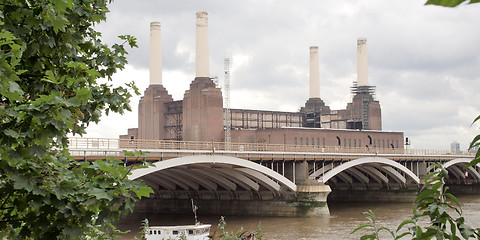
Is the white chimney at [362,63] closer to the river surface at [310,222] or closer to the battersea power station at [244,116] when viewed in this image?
the battersea power station at [244,116]

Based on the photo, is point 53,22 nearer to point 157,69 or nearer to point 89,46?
point 89,46

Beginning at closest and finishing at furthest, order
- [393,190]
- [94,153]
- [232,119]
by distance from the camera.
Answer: [94,153] → [393,190] → [232,119]

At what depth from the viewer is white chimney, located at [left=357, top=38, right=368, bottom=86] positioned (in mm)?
89625

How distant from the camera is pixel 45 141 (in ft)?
15.7

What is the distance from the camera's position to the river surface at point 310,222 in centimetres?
3691

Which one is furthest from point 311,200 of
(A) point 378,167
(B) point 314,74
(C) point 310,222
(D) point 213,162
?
(B) point 314,74

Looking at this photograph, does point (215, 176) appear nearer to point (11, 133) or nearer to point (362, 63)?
point (11, 133)

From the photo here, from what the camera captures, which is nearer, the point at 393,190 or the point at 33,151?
the point at 33,151

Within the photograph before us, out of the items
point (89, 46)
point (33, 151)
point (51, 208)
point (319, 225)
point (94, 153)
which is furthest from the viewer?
point (319, 225)

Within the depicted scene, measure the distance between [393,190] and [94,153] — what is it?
39.8 meters

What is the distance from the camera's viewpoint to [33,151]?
4926mm

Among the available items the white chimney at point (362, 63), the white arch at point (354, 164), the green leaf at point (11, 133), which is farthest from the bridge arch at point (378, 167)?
the green leaf at point (11, 133)

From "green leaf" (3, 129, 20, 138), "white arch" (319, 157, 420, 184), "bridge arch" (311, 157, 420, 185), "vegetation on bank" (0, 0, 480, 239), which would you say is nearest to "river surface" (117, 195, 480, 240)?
"white arch" (319, 157, 420, 184)

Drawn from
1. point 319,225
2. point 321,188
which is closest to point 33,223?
point 319,225
